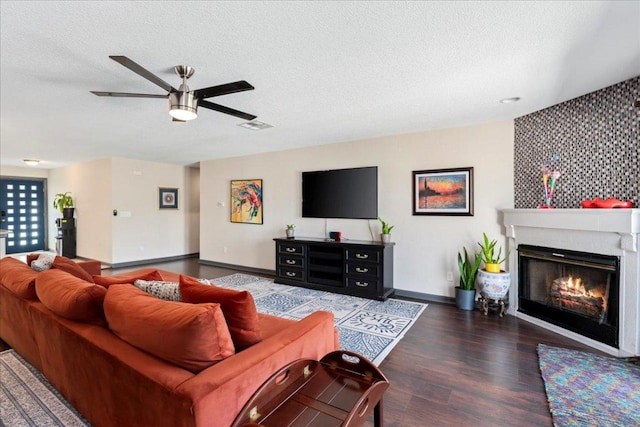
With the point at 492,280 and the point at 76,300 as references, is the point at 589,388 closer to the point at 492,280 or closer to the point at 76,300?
the point at 492,280

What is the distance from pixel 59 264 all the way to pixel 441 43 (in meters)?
3.25

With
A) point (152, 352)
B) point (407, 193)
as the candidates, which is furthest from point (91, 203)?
point (152, 352)

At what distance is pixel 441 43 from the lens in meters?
2.04

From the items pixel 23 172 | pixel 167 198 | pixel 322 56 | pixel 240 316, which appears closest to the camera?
pixel 240 316

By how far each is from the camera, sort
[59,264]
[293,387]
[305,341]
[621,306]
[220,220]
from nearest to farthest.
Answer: [293,387], [305,341], [59,264], [621,306], [220,220]

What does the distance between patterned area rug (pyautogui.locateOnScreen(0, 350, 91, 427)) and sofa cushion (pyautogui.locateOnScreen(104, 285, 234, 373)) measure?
35.6 inches

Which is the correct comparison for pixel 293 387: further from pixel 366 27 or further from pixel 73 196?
pixel 73 196

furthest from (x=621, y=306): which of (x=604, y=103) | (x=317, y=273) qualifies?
(x=317, y=273)

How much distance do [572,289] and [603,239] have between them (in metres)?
0.62

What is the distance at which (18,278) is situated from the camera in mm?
2285

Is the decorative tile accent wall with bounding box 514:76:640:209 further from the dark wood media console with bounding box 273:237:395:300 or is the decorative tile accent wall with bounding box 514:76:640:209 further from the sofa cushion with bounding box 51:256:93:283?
the sofa cushion with bounding box 51:256:93:283

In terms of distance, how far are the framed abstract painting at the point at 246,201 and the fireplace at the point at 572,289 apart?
4377 mm

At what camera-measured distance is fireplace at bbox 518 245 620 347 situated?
107 inches

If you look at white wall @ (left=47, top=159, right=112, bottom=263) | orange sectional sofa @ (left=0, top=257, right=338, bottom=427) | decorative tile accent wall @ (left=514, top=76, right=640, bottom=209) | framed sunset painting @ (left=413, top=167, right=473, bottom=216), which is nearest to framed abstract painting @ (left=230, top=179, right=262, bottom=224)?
white wall @ (left=47, top=159, right=112, bottom=263)
